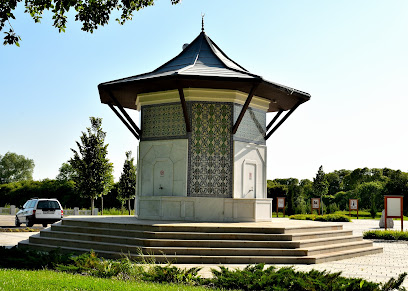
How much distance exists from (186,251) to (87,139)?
17996 mm

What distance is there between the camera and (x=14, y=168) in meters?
86.2

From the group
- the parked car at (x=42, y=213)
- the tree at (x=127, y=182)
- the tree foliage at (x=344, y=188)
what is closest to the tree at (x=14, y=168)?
the tree foliage at (x=344, y=188)

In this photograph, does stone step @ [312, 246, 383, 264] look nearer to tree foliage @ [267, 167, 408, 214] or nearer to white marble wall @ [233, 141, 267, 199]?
white marble wall @ [233, 141, 267, 199]

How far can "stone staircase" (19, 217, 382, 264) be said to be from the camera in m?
10.5

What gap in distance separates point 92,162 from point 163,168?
13.7m

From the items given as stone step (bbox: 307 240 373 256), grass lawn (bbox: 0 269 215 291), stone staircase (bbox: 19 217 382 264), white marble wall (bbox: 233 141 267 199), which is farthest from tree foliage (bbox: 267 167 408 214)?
grass lawn (bbox: 0 269 215 291)

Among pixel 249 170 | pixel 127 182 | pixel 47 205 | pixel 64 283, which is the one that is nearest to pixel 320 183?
pixel 127 182

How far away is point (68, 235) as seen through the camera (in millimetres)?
12727

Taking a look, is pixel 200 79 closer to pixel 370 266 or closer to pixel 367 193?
pixel 370 266

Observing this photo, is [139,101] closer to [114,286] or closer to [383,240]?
[114,286]

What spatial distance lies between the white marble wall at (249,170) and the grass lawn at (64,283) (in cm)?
720

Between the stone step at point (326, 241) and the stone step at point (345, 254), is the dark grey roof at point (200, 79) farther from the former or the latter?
the stone step at point (345, 254)

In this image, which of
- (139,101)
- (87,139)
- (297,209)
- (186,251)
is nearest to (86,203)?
(87,139)

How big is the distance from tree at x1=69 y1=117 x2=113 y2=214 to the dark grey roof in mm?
10679
